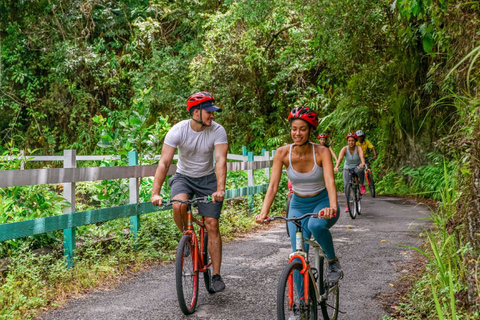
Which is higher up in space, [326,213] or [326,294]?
[326,213]

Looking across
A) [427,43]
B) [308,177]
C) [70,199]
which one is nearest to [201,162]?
[308,177]

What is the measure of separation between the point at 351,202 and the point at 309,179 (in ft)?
25.2

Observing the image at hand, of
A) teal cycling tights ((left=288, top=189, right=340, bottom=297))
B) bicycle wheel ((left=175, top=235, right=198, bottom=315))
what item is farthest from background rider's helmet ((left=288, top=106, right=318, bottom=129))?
bicycle wheel ((left=175, top=235, right=198, bottom=315))

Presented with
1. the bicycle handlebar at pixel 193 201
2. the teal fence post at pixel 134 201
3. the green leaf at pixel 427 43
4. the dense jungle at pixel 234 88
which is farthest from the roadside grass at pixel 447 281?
the teal fence post at pixel 134 201

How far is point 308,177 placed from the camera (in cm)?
488

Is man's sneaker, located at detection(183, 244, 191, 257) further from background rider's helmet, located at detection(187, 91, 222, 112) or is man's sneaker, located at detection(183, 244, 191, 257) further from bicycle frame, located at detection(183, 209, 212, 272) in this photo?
background rider's helmet, located at detection(187, 91, 222, 112)

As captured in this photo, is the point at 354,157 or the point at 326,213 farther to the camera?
the point at 354,157

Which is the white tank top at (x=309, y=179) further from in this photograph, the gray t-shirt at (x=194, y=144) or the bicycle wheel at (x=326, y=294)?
the gray t-shirt at (x=194, y=144)

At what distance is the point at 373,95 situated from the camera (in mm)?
Result: 18812

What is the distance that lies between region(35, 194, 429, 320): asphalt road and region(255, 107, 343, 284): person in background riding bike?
40.7 inches

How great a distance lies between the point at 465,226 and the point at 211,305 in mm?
2636

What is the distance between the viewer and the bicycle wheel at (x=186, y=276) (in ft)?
16.9

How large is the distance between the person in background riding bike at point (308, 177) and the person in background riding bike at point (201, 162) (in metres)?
1.02

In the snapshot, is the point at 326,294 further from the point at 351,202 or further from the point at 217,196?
the point at 351,202
